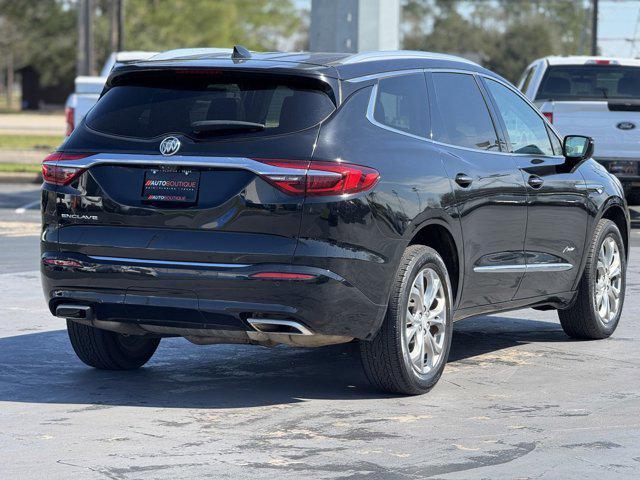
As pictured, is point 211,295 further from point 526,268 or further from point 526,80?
point 526,80

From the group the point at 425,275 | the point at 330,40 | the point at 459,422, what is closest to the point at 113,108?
the point at 425,275

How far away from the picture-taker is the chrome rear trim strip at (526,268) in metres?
8.07

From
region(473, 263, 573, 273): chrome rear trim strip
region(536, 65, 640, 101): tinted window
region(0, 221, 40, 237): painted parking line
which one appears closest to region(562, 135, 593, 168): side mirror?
region(473, 263, 573, 273): chrome rear trim strip

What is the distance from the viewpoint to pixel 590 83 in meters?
18.7

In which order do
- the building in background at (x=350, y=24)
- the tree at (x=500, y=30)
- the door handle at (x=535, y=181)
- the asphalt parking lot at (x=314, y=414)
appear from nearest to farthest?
the asphalt parking lot at (x=314, y=414) < the door handle at (x=535, y=181) < the building in background at (x=350, y=24) < the tree at (x=500, y=30)

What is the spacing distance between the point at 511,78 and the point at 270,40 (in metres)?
27.9

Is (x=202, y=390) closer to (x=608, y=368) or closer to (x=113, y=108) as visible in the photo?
(x=113, y=108)

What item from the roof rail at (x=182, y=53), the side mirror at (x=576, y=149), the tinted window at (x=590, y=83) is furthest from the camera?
the tinted window at (x=590, y=83)

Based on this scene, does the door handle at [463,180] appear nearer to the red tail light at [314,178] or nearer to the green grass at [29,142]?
the red tail light at [314,178]

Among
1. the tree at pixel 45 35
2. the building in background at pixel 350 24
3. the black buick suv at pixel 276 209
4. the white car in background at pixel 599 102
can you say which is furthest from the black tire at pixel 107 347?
the tree at pixel 45 35

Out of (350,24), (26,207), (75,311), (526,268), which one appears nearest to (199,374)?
(75,311)

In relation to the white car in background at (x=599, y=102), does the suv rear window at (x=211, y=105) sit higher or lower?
higher

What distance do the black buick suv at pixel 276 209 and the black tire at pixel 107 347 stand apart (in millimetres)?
11

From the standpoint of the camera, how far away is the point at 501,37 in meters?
120
